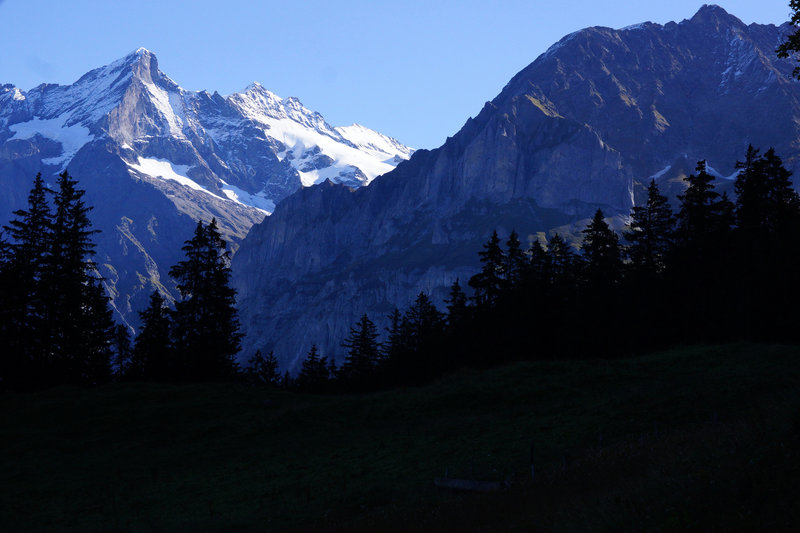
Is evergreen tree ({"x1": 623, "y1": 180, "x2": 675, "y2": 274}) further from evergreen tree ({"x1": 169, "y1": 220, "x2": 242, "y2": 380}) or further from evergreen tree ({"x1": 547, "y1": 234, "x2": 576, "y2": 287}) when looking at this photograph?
evergreen tree ({"x1": 169, "y1": 220, "x2": 242, "y2": 380})

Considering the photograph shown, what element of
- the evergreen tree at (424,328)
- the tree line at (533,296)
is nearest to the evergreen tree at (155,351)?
the tree line at (533,296)

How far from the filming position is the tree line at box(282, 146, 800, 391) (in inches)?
2194

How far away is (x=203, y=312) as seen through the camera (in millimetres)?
61344

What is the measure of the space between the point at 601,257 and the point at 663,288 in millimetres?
6215

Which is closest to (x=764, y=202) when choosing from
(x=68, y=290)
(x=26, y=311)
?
(x=68, y=290)

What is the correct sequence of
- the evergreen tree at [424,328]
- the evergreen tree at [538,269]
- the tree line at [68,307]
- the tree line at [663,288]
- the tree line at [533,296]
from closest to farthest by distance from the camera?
the tree line at [68,307] < the tree line at [533,296] < the tree line at [663,288] < the evergreen tree at [538,269] < the evergreen tree at [424,328]

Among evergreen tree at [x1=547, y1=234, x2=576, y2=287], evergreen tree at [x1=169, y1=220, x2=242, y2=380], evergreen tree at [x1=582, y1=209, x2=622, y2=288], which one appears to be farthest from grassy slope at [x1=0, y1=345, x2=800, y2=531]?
evergreen tree at [x1=547, y1=234, x2=576, y2=287]

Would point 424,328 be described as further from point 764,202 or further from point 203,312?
point 764,202

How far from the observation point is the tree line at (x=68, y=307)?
5209 cm

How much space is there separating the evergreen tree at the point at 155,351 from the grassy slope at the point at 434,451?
42.9 feet

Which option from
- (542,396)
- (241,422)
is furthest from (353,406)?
(542,396)

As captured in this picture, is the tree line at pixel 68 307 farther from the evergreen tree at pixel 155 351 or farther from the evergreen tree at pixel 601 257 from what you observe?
the evergreen tree at pixel 601 257

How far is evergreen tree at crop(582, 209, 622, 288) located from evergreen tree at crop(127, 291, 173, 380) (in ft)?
126

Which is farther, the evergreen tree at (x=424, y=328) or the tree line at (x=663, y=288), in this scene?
the evergreen tree at (x=424, y=328)
